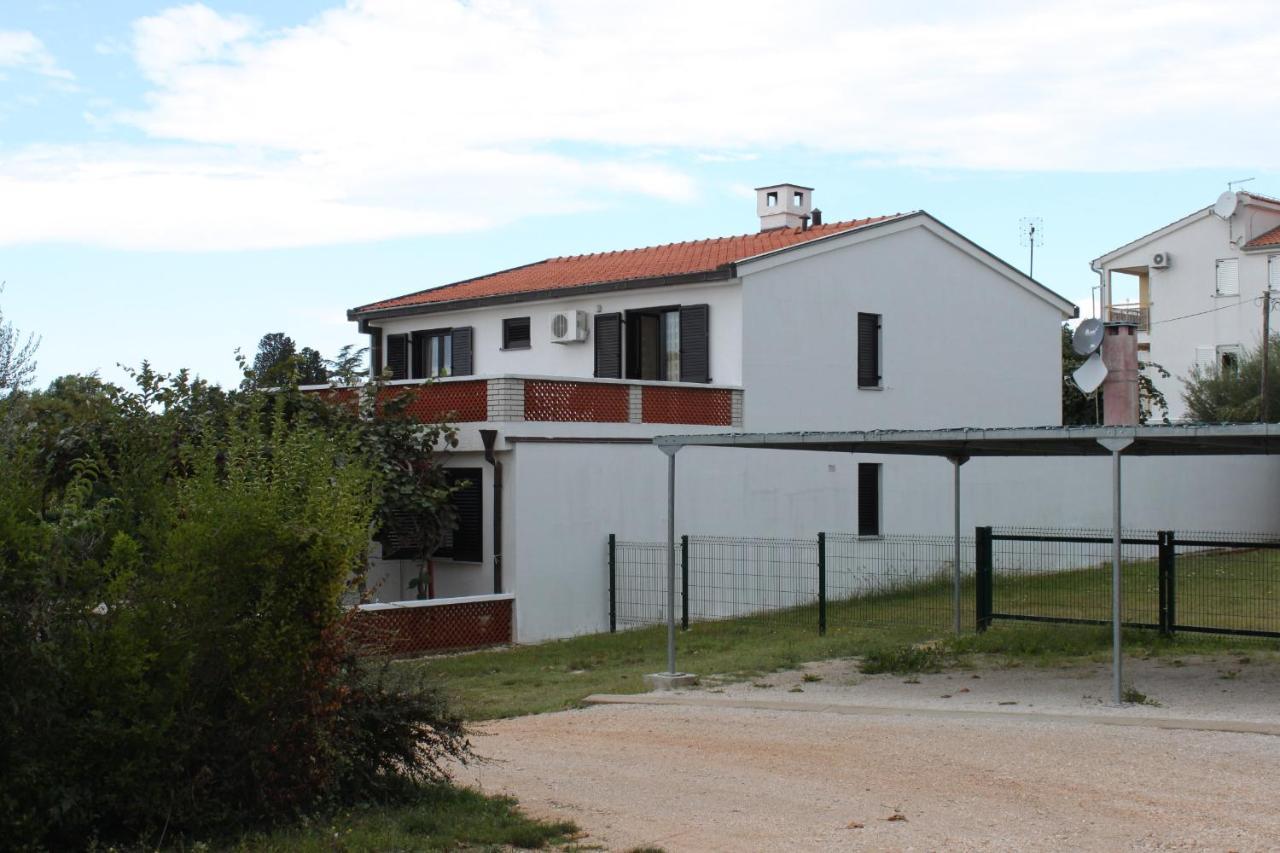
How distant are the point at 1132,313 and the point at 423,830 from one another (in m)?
47.3

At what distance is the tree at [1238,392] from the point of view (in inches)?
1484

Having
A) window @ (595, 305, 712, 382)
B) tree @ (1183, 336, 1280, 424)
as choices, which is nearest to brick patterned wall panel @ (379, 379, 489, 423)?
window @ (595, 305, 712, 382)

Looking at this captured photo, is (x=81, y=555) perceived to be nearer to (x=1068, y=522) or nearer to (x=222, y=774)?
(x=222, y=774)

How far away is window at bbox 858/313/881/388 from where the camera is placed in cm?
2575

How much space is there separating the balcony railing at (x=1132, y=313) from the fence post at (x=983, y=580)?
31.3 metres

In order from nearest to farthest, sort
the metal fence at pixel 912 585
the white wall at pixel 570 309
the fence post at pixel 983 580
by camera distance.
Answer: the fence post at pixel 983 580 → the metal fence at pixel 912 585 → the white wall at pixel 570 309

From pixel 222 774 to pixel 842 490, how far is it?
59.0ft

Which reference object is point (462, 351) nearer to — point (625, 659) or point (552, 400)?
point (552, 400)

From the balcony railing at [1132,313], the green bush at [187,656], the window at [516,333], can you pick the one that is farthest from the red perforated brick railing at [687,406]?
the balcony railing at [1132,313]

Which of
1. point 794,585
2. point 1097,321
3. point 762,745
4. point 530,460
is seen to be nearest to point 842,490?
point 794,585

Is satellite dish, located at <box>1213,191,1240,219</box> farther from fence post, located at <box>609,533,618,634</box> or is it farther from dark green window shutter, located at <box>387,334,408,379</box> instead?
fence post, located at <box>609,533,618,634</box>

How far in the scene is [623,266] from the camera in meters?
27.2

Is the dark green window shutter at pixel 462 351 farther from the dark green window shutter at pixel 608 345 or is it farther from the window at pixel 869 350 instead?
the window at pixel 869 350

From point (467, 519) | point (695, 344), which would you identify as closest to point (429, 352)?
point (695, 344)
